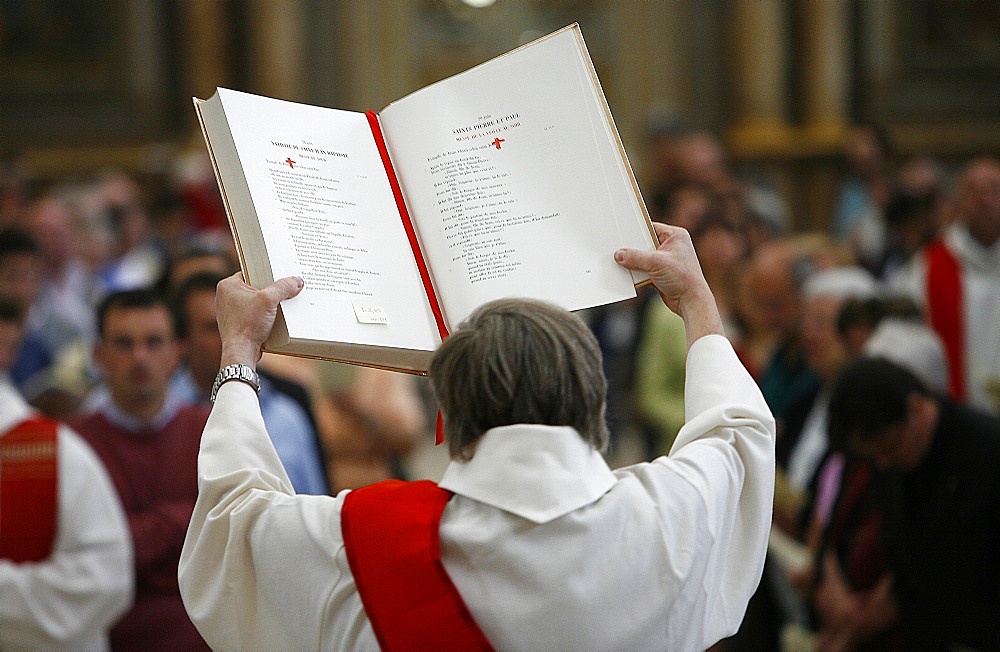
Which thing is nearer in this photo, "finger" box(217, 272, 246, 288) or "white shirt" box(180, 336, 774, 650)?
"white shirt" box(180, 336, 774, 650)

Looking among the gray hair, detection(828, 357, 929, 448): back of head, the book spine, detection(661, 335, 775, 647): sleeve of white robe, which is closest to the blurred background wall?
detection(828, 357, 929, 448): back of head

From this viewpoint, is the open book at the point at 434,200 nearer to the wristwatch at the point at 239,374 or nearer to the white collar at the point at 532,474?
the wristwatch at the point at 239,374

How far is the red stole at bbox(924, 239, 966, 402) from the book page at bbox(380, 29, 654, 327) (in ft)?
10.7

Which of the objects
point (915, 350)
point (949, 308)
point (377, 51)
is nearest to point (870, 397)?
point (915, 350)

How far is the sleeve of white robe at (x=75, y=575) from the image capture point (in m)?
3.15

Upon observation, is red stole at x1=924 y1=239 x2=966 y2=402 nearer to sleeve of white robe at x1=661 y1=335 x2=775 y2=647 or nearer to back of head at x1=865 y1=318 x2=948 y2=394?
back of head at x1=865 y1=318 x2=948 y2=394

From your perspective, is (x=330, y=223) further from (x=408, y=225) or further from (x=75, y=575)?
(x=75, y=575)

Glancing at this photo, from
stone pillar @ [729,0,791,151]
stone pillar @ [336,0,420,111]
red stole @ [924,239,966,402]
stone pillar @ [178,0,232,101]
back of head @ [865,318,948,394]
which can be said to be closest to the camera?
back of head @ [865,318,948,394]

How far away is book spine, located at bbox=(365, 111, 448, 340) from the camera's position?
2.07 metres

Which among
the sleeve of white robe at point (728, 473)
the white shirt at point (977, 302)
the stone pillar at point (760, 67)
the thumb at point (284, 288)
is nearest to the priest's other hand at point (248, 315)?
the thumb at point (284, 288)

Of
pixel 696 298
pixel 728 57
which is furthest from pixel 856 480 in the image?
pixel 728 57

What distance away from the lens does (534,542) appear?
164 cm

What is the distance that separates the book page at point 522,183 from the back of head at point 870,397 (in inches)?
57.5

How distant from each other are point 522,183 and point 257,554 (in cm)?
74
